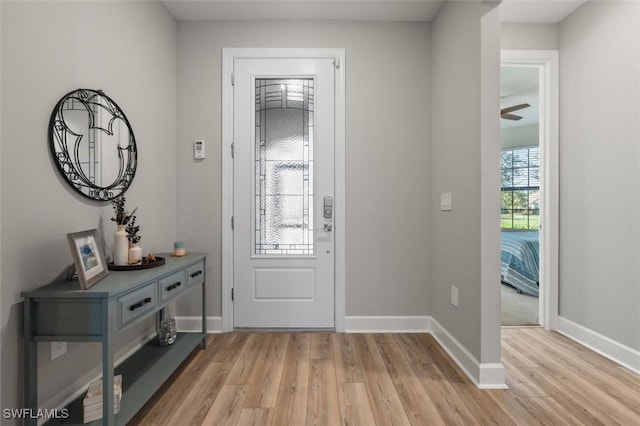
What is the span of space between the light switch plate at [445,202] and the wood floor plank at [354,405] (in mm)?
1393

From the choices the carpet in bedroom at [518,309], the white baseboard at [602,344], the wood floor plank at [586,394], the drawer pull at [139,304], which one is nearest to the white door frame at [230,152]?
the drawer pull at [139,304]

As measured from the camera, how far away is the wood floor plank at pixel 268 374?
1.83 m

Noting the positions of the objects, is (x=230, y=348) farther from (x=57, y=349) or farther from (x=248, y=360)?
(x=57, y=349)

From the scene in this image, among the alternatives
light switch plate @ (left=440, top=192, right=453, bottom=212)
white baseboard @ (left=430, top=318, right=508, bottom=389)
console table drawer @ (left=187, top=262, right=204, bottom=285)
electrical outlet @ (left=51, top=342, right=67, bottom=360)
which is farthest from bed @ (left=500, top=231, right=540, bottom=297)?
electrical outlet @ (left=51, top=342, right=67, bottom=360)

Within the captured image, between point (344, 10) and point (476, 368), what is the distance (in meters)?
2.83

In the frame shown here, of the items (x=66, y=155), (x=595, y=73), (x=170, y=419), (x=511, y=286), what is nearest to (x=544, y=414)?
(x=170, y=419)

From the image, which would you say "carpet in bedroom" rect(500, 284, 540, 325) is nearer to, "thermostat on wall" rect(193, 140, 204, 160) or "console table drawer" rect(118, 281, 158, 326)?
"console table drawer" rect(118, 281, 158, 326)

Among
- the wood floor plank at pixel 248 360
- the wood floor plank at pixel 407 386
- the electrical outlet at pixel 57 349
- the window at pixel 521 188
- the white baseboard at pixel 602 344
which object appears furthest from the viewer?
the window at pixel 521 188

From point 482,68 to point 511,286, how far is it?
3.61 m

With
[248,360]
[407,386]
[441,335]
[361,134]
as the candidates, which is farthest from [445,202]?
[248,360]

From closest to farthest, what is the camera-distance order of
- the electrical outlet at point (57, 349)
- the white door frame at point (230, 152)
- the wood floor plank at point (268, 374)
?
1. the electrical outlet at point (57, 349)
2. the wood floor plank at point (268, 374)
3. the white door frame at point (230, 152)

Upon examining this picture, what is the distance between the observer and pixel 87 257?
5.01 feet

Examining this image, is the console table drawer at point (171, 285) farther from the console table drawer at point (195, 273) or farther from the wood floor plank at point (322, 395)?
the wood floor plank at point (322, 395)

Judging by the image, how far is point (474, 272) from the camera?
2.08 metres
